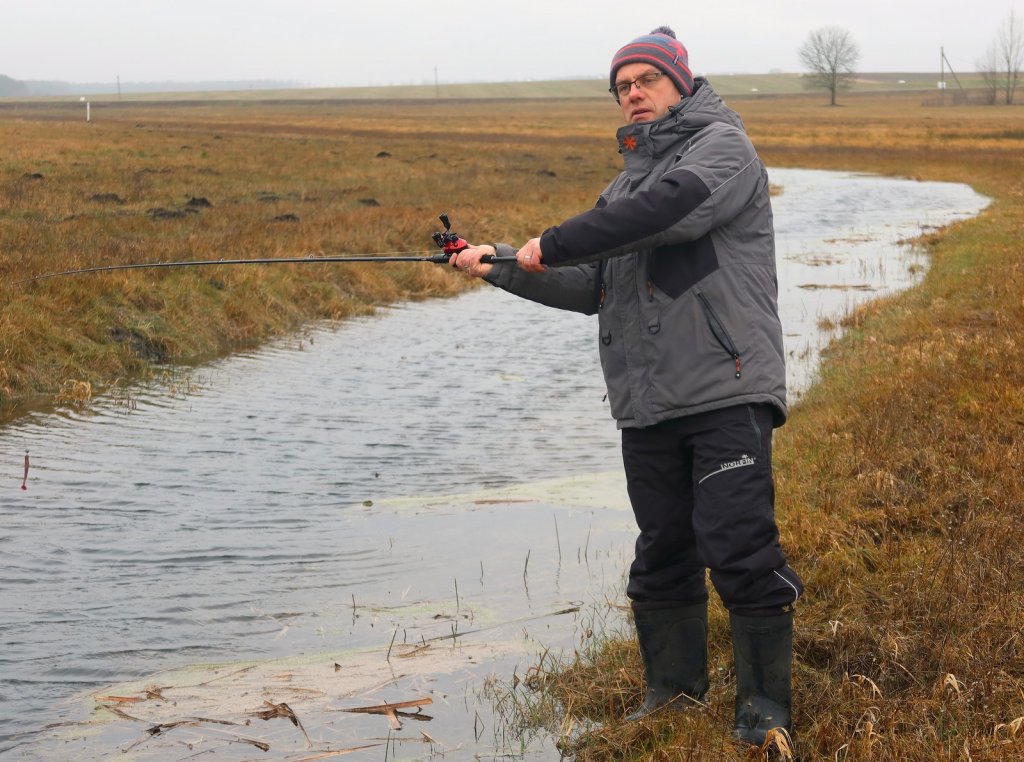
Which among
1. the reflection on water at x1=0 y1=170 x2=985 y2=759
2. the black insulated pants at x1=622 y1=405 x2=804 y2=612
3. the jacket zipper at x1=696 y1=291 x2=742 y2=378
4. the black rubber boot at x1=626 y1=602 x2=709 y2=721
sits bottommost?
the reflection on water at x1=0 y1=170 x2=985 y2=759

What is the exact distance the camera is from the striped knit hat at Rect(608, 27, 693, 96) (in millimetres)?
4074

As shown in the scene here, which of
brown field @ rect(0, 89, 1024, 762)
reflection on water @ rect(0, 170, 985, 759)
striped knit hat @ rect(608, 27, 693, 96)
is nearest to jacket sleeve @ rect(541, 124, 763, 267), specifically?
striped knit hat @ rect(608, 27, 693, 96)

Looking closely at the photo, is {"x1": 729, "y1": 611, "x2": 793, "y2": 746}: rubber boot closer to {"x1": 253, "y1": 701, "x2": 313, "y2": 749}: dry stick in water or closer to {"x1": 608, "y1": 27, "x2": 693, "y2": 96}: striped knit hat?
{"x1": 253, "y1": 701, "x2": 313, "y2": 749}: dry stick in water

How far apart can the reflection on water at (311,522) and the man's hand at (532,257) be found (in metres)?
1.73

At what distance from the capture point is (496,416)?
10.6m

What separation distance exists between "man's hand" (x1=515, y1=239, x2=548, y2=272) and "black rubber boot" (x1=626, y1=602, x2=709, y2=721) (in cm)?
127

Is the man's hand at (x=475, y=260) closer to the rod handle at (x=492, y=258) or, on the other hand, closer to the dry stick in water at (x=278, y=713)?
the rod handle at (x=492, y=258)

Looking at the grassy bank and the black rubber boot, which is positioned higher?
the grassy bank

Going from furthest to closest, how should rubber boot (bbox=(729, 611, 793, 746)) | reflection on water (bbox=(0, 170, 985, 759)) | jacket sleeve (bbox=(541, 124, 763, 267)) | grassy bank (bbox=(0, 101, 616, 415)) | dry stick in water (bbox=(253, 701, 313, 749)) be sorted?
grassy bank (bbox=(0, 101, 616, 415))
reflection on water (bbox=(0, 170, 985, 759))
dry stick in water (bbox=(253, 701, 313, 749))
rubber boot (bbox=(729, 611, 793, 746))
jacket sleeve (bbox=(541, 124, 763, 267))

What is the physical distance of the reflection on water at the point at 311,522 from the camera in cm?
541

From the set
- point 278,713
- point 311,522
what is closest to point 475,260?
point 278,713

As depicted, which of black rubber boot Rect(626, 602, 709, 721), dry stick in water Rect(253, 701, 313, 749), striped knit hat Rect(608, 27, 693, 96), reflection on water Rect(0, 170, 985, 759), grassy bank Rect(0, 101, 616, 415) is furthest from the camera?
grassy bank Rect(0, 101, 616, 415)

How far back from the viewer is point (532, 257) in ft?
13.5

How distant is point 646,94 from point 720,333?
2.94 feet
